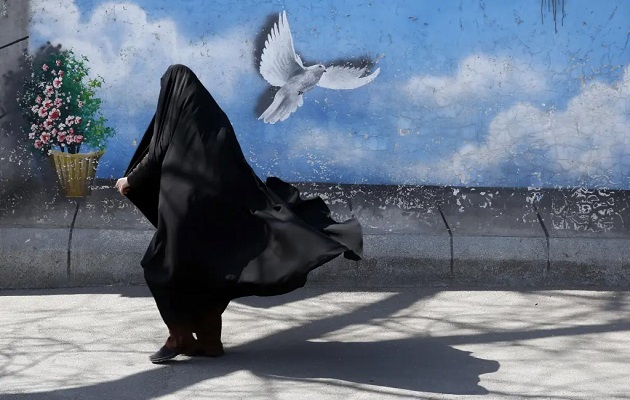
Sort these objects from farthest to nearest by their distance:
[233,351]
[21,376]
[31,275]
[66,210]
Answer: [66,210]
[31,275]
[233,351]
[21,376]

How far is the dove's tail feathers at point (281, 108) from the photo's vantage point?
902cm

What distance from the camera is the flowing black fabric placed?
634 cm

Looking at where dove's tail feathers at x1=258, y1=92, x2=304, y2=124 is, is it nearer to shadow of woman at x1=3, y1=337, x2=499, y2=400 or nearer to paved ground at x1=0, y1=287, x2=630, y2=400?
paved ground at x1=0, y1=287, x2=630, y2=400

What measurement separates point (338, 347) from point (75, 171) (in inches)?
118

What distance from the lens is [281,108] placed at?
905 cm

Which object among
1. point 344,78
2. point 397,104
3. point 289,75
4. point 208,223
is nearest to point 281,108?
point 289,75

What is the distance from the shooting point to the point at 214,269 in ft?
21.0

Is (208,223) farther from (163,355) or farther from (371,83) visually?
(371,83)

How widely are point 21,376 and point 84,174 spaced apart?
2928 millimetres

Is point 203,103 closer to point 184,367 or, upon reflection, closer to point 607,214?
point 184,367

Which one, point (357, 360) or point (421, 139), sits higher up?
point (421, 139)

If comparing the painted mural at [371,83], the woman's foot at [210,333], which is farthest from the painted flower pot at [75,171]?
the woman's foot at [210,333]

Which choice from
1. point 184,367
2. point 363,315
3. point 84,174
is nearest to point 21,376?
point 184,367

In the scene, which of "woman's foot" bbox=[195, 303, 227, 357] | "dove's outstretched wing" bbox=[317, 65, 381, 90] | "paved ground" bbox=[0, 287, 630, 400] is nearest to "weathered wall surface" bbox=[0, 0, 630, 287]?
"dove's outstretched wing" bbox=[317, 65, 381, 90]
